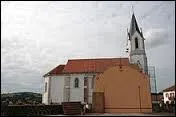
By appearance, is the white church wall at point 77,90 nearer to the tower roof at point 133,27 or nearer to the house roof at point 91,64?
the house roof at point 91,64

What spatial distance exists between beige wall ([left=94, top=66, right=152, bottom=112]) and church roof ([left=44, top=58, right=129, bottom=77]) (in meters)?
17.3

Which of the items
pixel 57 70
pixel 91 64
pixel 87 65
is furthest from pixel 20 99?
pixel 91 64

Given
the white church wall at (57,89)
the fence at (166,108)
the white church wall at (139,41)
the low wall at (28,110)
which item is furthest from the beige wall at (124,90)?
the white church wall at (139,41)

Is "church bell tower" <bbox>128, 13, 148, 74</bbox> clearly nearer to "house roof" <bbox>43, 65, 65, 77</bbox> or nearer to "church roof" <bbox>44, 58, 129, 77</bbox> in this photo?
"church roof" <bbox>44, 58, 129, 77</bbox>

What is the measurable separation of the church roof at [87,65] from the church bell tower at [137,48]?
1632 mm

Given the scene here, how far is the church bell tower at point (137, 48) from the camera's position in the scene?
45.6m

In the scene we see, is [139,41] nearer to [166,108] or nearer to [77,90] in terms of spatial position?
[77,90]

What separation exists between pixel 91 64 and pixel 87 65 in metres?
0.77

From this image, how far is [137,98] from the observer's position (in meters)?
26.5

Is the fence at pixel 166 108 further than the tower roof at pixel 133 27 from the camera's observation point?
No

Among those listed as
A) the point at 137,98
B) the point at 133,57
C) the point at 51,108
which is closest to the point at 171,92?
the point at 133,57

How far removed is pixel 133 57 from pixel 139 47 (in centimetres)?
221

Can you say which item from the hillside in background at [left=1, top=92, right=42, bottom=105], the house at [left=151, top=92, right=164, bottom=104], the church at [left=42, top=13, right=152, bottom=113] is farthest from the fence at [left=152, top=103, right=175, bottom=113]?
the house at [left=151, top=92, right=164, bottom=104]

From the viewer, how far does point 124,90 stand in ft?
87.9
